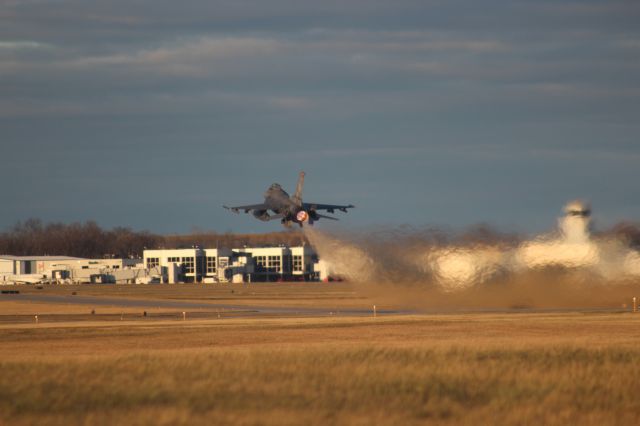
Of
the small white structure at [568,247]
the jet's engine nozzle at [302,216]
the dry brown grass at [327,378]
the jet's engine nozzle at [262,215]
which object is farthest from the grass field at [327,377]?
the jet's engine nozzle at [262,215]

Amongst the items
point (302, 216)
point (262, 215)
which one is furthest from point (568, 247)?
point (262, 215)

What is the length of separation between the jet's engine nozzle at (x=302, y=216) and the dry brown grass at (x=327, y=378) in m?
31.3

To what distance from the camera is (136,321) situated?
2830 inches

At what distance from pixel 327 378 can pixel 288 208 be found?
182ft

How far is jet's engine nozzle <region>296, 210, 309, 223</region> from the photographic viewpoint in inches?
3414

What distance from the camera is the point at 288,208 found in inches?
3494

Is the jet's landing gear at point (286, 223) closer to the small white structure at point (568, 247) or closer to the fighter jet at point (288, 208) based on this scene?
the fighter jet at point (288, 208)

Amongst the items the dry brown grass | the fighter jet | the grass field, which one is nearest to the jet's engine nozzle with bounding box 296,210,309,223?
the fighter jet

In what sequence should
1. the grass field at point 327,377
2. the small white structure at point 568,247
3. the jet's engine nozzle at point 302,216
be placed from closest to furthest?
the grass field at point 327,377
the small white structure at point 568,247
the jet's engine nozzle at point 302,216

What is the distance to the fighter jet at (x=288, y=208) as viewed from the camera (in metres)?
87.6

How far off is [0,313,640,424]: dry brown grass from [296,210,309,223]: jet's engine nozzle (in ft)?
103

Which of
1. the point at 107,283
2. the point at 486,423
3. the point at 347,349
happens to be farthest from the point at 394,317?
the point at 107,283

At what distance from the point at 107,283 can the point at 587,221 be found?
140 m

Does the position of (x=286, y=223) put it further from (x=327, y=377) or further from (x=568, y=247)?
(x=327, y=377)
